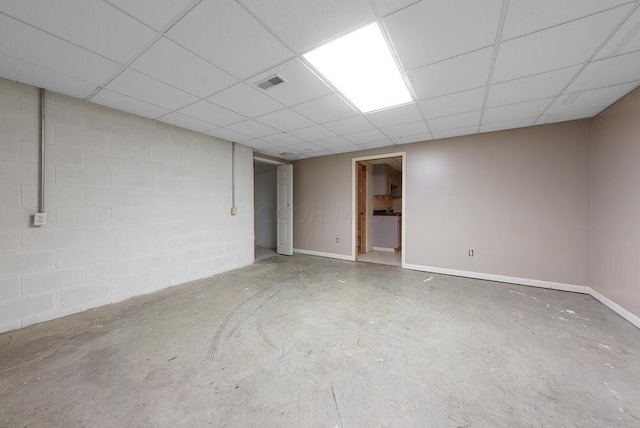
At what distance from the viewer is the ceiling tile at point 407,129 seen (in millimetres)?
3461

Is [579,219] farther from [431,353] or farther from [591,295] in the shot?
[431,353]

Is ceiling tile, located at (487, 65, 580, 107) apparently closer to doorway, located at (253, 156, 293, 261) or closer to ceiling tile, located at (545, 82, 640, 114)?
ceiling tile, located at (545, 82, 640, 114)

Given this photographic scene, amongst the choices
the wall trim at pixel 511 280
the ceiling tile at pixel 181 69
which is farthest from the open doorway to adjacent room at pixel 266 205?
the ceiling tile at pixel 181 69

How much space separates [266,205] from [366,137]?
13.2 feet

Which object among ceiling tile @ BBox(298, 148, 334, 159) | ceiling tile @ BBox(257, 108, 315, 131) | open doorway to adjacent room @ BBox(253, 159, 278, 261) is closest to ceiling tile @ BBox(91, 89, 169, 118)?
ceiling tile @ BBox(257, 108, 315, 131)

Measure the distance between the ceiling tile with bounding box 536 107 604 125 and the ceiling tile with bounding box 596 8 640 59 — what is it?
4.76 feet

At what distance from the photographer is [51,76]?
2.15 meters

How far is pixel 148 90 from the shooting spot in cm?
241

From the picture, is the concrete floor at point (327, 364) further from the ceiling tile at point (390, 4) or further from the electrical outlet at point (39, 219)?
the ceiling tile at point (390, 4)

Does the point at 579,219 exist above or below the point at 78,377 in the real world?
above

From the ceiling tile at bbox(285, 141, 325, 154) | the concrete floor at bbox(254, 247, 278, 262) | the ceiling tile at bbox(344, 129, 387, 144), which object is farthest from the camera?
the concrete floor at bbox(254, 247, 278, 262)

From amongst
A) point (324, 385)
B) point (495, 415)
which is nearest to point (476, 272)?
point (495, 415)

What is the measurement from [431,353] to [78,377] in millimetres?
2660

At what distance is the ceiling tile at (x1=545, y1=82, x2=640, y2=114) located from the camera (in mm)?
2387
